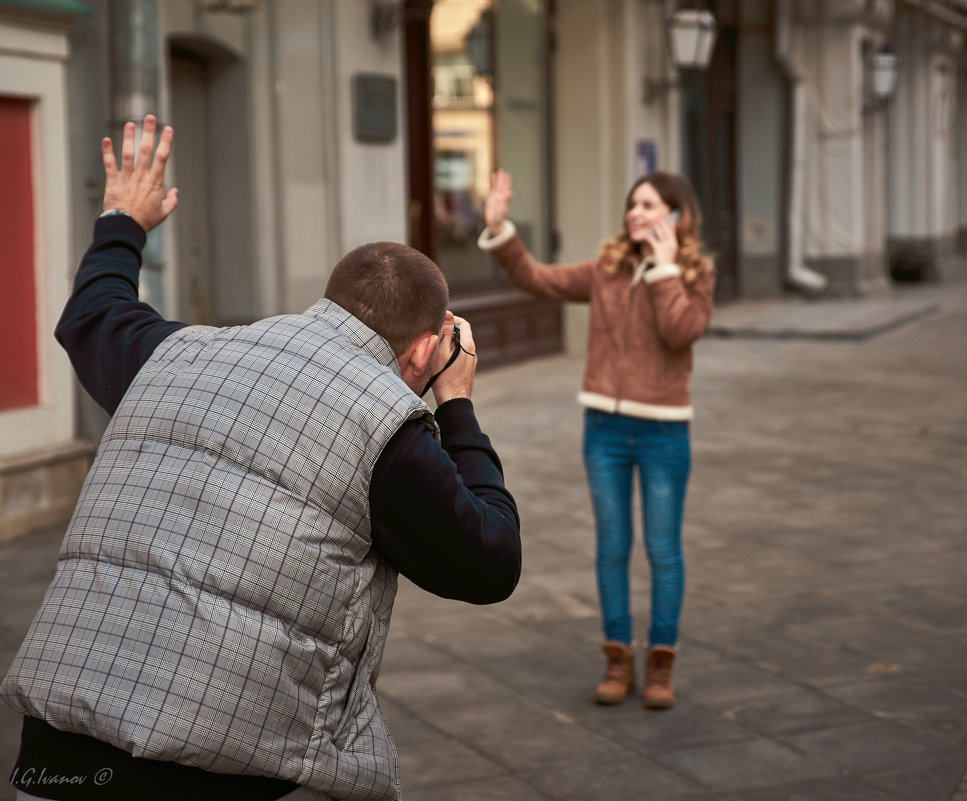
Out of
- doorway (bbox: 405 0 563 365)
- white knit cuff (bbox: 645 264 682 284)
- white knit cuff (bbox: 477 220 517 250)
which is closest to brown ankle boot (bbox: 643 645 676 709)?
white knit cuff (bbox: 645 264 682 284)

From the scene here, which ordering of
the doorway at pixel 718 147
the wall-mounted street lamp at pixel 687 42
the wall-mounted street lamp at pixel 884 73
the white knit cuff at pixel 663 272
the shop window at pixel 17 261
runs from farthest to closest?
the wall-mounted street lamp at pixel 884 73 → the doorway at pixel 718 147 → the wall-mounted street lamp at pixel 687 42 → the shop window at pixel 17 261 → the white knit cuff at pixel 663 272

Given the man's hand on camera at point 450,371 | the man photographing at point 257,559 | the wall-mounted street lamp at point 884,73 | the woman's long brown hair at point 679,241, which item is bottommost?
the man photographing at point 257,559

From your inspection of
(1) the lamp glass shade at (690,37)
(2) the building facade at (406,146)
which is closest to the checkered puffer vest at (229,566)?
(2) the building facade at (406,146)

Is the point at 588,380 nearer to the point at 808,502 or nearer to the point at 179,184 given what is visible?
the point at 808,502

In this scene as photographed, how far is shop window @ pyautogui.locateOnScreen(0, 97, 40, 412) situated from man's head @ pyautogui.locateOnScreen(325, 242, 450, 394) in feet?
17.0

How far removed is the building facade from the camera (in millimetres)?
6984

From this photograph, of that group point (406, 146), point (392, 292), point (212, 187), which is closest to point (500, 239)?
point (392, 292)

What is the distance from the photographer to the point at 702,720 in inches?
176

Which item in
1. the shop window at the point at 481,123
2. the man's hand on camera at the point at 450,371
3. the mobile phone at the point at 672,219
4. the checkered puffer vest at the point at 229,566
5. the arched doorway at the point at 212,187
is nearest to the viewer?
the checkered puffer vest at the point at 229,566

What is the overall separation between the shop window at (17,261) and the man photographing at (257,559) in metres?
5.12

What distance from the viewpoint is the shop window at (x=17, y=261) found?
6828 mm

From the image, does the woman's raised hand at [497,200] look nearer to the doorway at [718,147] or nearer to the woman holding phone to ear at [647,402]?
the woman holding phone to ear at [647,402]

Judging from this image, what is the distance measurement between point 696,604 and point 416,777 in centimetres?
207

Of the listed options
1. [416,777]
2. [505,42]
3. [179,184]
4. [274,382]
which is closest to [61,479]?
[179,184]
